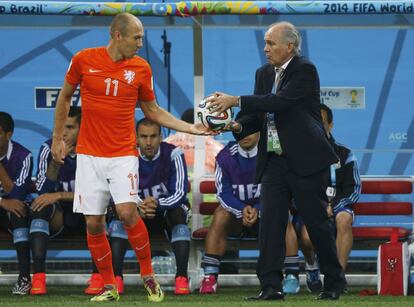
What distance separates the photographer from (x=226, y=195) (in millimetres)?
9664

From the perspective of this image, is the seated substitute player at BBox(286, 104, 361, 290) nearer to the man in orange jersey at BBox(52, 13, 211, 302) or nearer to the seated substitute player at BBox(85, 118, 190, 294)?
the seated substitute player at BBox(85, 118, 190, 294)

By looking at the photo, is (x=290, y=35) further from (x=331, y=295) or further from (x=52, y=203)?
(x=52, y=203)

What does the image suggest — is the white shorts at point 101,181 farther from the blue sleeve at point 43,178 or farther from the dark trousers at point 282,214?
the blue sleeve at point 43,178

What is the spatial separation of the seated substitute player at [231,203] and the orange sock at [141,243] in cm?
100

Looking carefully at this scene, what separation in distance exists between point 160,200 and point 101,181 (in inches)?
42.8

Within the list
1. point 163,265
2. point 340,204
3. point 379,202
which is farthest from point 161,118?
point 163,265

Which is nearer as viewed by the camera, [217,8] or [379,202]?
[217,8]

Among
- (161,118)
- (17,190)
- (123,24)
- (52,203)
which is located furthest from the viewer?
(17,190)

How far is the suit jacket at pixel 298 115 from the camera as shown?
8078mm

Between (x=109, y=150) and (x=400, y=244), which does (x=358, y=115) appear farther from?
(x=109, y=150)

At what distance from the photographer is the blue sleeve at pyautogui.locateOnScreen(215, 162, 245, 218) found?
959cm

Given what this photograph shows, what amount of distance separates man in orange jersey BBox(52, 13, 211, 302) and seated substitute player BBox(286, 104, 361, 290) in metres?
1.52

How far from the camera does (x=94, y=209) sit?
28.1ft

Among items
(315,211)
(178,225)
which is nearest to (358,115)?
(178,225)
